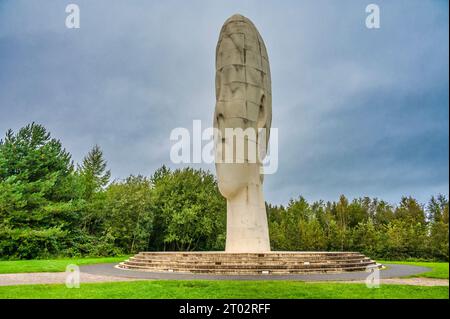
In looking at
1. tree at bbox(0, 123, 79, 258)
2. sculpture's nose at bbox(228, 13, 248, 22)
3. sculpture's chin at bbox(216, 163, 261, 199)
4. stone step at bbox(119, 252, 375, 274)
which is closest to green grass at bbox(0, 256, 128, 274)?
stone step at bbox(119, 252, 375, 274)

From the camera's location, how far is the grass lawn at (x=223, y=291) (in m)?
7.60

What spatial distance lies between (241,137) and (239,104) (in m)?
1.56

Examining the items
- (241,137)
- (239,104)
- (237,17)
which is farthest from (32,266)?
(237,17)

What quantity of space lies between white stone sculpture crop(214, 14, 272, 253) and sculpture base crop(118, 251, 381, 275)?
341 centimetres

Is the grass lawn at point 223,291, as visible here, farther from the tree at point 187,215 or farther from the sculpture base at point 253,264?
the tree at point 187,215

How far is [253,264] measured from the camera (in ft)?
43.3

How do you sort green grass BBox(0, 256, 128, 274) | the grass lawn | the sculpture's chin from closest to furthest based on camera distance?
the grass lawn, green grass BBox(0, 256, 128, 274), the sculpture's chin

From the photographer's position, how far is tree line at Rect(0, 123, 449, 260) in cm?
2770

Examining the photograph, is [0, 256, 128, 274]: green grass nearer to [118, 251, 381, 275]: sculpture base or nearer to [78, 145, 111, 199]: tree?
[118, 251, 381, 275]: sculpture base

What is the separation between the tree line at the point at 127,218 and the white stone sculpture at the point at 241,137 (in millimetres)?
15176

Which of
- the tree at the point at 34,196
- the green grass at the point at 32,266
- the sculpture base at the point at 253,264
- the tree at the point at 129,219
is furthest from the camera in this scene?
the tree at the point at 129,219

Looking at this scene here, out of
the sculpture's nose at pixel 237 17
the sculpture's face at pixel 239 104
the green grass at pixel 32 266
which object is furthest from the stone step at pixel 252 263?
the sculpture's nose at pixel 237 17
